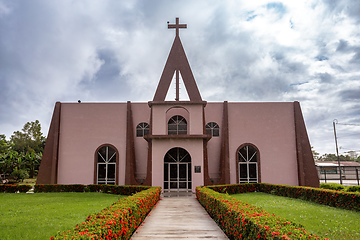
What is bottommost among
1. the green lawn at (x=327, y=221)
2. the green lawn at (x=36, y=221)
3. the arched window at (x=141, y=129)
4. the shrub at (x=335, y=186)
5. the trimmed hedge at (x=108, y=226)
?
the green lawn at (x=327, y=221)

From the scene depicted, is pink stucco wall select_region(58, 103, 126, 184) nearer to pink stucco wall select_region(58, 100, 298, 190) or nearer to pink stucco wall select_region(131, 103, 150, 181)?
pink stucco wall select_region(58, 100, 298, 190)

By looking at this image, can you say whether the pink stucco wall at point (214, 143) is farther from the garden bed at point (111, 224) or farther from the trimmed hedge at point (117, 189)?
the garden bed at point (111, 224)

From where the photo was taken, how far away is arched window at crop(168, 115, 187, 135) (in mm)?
21006

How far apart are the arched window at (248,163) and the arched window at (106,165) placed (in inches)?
363

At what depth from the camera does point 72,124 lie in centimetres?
2100

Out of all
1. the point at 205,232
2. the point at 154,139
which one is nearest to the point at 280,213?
the point at 205,232

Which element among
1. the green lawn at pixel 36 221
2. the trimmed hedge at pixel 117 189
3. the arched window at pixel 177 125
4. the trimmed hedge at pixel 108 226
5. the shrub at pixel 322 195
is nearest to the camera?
the trimmed hedge at pixel 108 226

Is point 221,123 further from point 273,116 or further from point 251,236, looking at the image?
point 251,236

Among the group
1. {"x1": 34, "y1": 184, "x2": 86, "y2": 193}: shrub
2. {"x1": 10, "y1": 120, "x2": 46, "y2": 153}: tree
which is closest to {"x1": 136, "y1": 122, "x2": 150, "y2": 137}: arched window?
{"x1": 34, "y1": 184, "x2": 86, "y2": 193}: shrub

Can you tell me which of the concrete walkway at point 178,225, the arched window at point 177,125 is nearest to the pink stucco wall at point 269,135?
the arched window at point 177,125

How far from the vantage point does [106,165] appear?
20.5m

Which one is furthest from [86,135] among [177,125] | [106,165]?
[177,125]

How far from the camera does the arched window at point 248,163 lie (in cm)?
2039

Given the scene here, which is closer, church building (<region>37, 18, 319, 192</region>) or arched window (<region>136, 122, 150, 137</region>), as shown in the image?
church building (<region>37, 18, 319, 192</region>)
